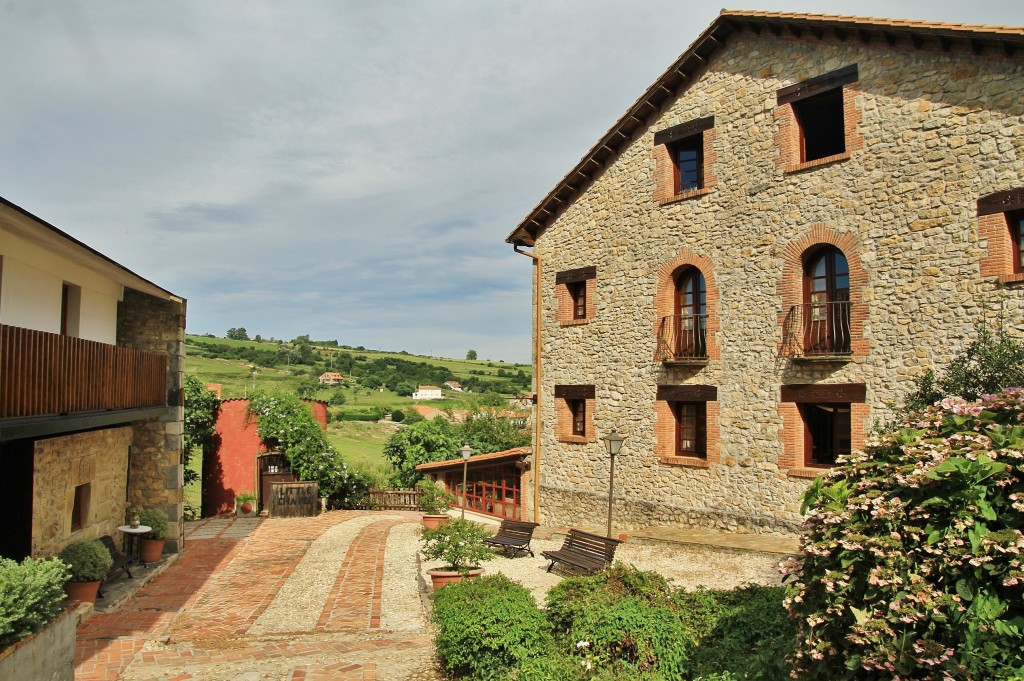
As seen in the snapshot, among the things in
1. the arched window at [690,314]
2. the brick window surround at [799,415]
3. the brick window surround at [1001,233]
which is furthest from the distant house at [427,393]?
the brick window surround at [1001,233]

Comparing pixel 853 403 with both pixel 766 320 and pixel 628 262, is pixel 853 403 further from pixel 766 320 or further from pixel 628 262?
pixel 628 262

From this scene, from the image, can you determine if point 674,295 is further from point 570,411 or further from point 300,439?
point 300,439

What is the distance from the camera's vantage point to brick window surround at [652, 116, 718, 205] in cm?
1523

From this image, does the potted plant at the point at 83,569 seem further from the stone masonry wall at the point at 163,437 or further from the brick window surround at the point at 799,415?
the brick window surround at the point at 799,415

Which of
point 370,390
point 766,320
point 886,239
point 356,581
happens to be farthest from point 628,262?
point 370,390

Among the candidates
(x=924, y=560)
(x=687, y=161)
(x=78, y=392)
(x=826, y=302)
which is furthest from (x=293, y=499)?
(x=924, y=560)

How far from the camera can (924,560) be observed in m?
3.80

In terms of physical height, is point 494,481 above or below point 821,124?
below

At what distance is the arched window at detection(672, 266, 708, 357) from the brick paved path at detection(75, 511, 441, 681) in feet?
25.9

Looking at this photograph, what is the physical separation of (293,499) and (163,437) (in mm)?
7093

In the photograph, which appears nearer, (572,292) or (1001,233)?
(1001,233)

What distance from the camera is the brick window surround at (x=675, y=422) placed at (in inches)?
581

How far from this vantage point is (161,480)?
1431 cm

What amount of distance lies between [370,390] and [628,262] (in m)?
66.0
